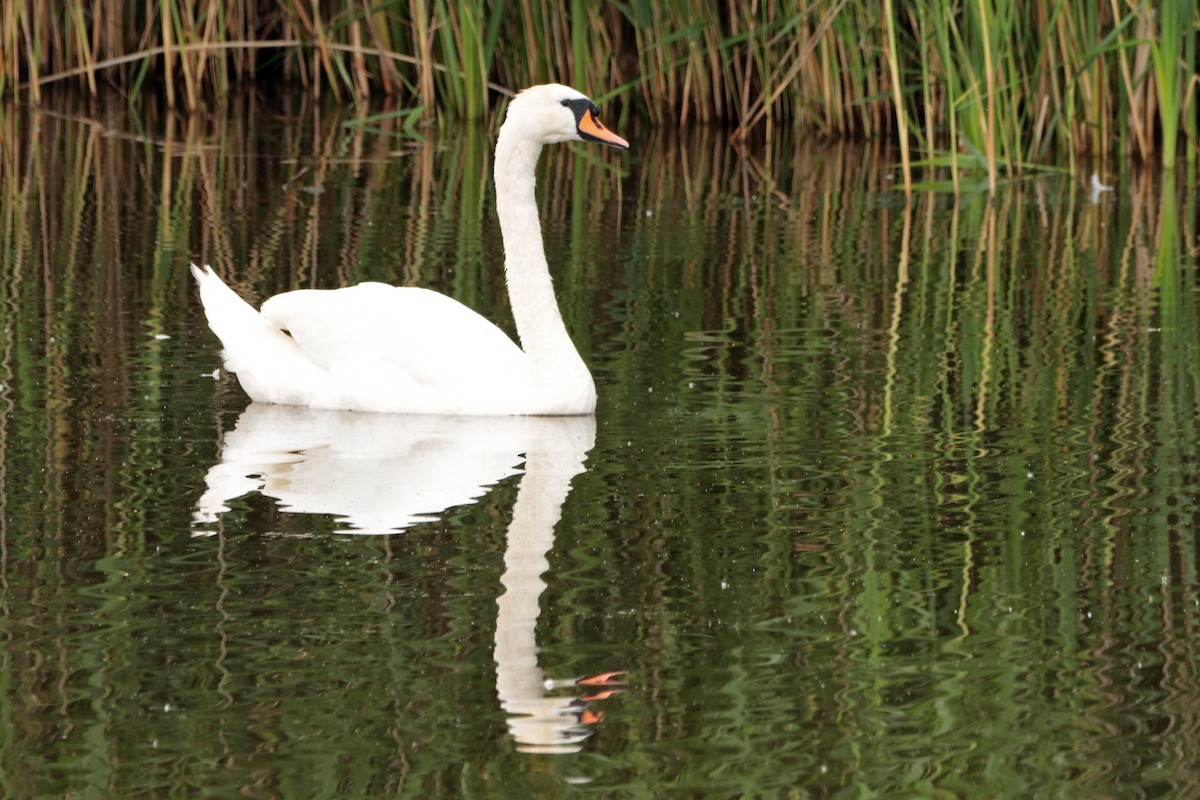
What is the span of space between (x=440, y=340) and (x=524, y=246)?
0.57m

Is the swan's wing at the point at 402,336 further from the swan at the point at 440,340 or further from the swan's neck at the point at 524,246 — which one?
the swan's neck at the point at 524,246

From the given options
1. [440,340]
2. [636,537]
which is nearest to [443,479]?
[636,537]

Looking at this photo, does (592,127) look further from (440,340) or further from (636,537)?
(636,537)

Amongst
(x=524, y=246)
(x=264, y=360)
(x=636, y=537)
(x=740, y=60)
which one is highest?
(x=740, y=60)

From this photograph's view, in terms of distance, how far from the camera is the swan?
7.49 metres

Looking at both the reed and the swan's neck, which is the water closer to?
the swan's neck

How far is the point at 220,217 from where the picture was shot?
1189cm

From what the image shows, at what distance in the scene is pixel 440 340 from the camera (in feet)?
24.7

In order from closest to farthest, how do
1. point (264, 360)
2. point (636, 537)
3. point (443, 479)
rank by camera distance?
point (636, 537)
point (443, 479)
point (264, 360)

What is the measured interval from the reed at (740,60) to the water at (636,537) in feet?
7.21

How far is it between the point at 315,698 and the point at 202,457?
2.40 meters

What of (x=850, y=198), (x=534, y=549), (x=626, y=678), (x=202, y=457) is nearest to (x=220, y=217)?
(x=850, y=198)

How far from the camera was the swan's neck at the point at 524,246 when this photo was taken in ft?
25.2

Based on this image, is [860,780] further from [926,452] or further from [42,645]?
[926,452]
